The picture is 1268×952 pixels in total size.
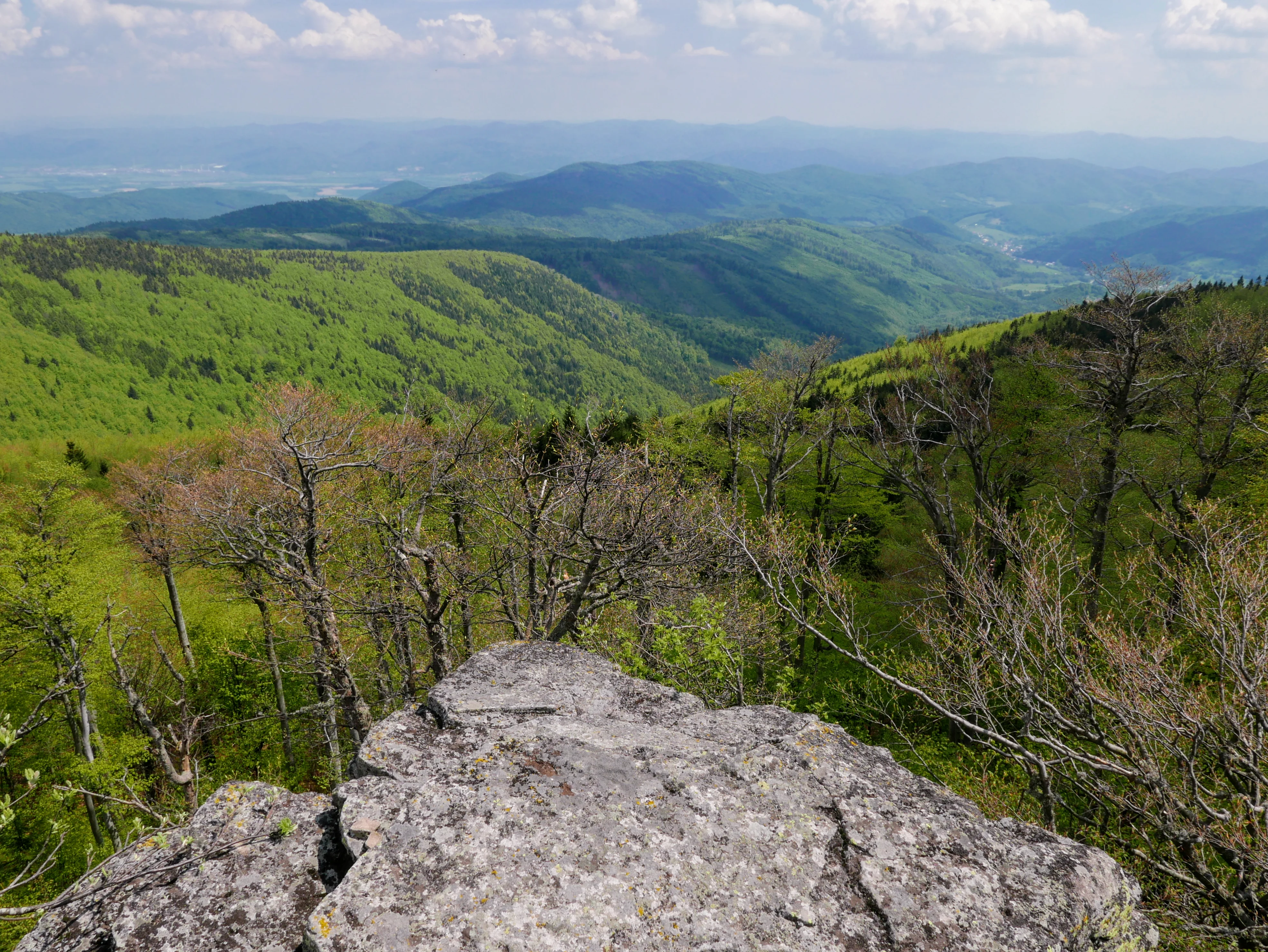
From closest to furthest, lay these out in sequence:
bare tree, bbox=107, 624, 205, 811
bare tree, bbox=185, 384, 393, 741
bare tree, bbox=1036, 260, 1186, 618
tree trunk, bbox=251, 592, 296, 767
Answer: bare tree, bbox=107, 624, 205, 811 < bare tree, bbox=185, 384, 393, 741 < bare tree, bbox=1036, 260, 1186, 618 < tree trunk, bbox=251, 592, 296, 767

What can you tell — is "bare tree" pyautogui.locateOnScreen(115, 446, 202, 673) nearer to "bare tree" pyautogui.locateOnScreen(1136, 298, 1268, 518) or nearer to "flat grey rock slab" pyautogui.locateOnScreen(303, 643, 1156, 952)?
"flat grey rock slab" pyautogui.locateOnScreen(303, 643, 1156, 952)

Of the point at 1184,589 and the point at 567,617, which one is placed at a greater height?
the point at 1184,589

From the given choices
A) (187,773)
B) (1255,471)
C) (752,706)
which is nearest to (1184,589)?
(752,706)

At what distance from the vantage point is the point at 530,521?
15938 mm

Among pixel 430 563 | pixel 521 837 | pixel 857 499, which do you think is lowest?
pixel 857 499

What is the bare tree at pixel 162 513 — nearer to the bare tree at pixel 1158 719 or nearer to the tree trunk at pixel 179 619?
the tree trunk at pixel 179 619

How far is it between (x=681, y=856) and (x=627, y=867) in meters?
0.48

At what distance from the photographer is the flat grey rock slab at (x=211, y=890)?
15.6 ft

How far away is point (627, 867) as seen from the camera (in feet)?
16.2

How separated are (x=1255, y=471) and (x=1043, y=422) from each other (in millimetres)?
7227

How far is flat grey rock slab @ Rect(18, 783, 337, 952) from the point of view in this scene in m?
4.76

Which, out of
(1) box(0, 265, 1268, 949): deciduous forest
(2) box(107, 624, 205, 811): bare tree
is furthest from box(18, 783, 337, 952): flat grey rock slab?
(2) box(107, 624, 205, 811): bare tree

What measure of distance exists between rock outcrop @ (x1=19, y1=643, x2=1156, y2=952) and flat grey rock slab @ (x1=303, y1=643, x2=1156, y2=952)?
16mm

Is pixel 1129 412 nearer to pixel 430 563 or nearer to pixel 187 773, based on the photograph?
pixel 430 563
